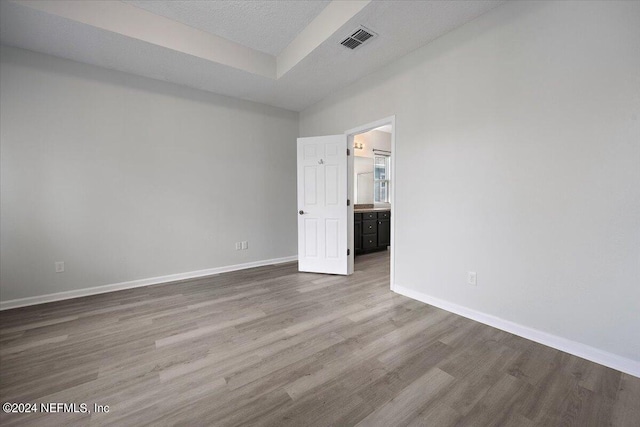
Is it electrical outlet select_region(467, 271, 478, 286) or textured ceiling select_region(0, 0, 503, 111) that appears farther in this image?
electrical outlet select_region(467, 271, 478, 286)

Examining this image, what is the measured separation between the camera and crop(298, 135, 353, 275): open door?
384cm

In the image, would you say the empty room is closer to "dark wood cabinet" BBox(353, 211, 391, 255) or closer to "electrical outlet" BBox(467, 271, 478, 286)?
"electrical outlet" BBox(467, 271, 478, 286)

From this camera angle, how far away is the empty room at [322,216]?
1579 millimetres

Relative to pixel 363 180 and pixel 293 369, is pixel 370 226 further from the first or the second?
pixel 293 369

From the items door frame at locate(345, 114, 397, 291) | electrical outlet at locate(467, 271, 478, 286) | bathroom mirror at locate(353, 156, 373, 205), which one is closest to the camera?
electrical outlet at locate(467, 271, 478, 286)

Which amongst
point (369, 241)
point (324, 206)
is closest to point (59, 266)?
point (324, 206)

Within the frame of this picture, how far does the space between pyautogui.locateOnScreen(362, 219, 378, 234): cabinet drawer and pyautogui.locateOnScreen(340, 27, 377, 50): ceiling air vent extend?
10.9 ft

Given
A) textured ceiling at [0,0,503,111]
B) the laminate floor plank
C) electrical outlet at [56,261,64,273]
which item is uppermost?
textured ceiling at [0,0,503,111]

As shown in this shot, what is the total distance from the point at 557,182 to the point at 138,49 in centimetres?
418

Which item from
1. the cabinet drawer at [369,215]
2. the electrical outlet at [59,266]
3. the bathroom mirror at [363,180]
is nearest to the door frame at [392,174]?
the cabinet drawer at [369,215]

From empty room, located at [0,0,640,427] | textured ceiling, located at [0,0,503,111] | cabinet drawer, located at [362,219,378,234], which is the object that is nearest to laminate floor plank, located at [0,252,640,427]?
empty room, located at [0,0,640,427]

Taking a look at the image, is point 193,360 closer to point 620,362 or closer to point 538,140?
point 620,362

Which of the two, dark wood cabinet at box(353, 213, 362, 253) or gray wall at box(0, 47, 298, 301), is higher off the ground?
gray wall at box(0, 47, 298, 301)

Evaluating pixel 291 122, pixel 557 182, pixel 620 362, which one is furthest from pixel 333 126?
pixel 620 362
